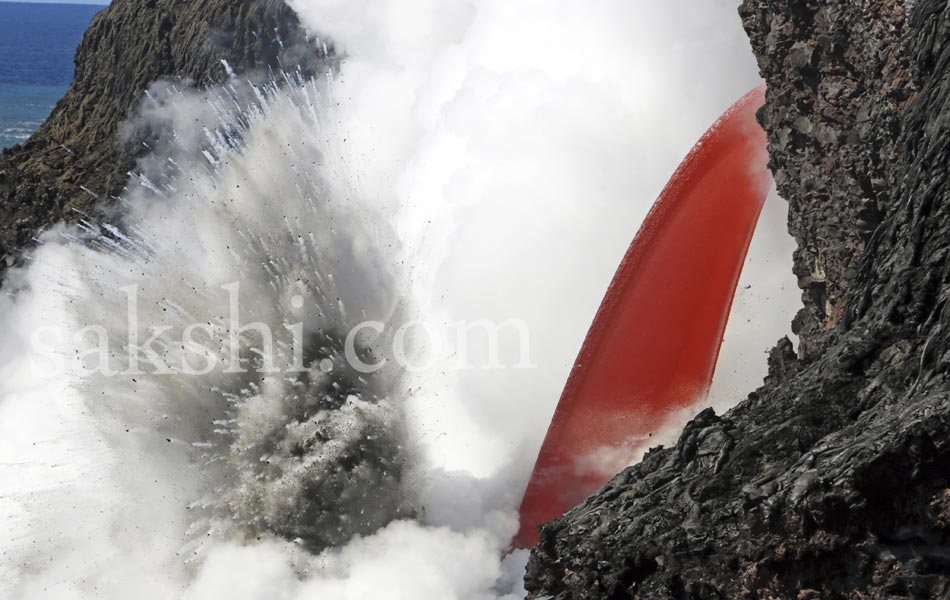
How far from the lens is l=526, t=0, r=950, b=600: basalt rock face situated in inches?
296

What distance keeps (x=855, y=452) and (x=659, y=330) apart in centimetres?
768

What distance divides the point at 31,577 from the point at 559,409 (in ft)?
31.9

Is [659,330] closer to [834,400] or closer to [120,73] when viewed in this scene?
[834,400]

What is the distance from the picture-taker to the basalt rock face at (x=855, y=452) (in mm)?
7523

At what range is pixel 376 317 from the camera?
20484 millimetres

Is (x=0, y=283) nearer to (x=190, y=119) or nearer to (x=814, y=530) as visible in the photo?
(x=190, y=119)

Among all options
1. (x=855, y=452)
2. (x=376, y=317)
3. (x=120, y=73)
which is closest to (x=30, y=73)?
(x=120, y=73)

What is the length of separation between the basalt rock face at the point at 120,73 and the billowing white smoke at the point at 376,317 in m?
3.29

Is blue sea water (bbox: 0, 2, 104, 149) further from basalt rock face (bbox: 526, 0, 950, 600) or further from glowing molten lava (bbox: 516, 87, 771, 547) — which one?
basalt rock face (bbox: 526, 0, 950, 600)

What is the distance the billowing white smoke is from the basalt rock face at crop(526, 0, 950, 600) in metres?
5.04

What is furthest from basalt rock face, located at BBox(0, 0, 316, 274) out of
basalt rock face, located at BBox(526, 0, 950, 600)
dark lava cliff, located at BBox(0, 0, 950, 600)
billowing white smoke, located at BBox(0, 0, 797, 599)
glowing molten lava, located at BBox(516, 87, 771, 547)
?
basalt rock face, located at BBox(526, 0, 950, 600)

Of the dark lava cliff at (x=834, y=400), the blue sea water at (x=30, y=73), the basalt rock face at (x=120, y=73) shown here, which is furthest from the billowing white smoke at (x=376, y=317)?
the blue sea water at (x=30, y=73)

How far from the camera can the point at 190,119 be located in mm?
30906

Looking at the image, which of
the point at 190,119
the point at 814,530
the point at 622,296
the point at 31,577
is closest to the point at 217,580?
the point at 31,577
